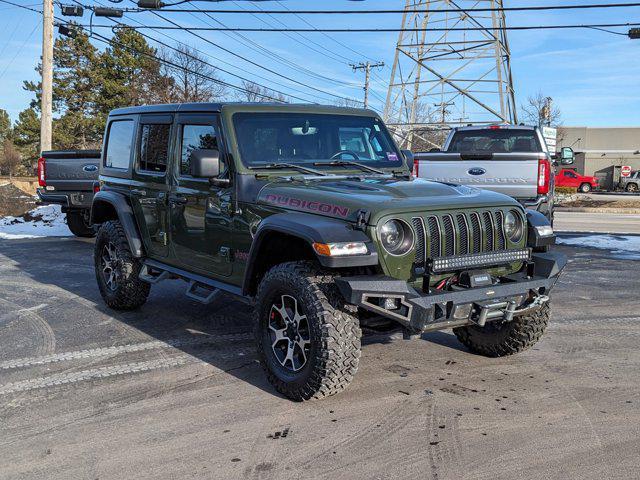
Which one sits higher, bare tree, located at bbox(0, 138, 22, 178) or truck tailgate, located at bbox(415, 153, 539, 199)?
bare tree, located at bbox(0, 138, 22, 178)

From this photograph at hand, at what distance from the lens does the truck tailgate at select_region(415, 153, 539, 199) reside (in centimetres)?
1012

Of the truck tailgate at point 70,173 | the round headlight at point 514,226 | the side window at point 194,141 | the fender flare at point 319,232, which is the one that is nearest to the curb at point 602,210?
the truck tailgate at point 70,173

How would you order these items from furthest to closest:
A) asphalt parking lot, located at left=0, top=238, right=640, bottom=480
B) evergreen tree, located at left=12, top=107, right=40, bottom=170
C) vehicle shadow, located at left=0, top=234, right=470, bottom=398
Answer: evergreen tree, located at left=12, top=107, right=40, bottom=170, vehicle shadow, located at left=0, top=234, right=470, bottom=398, asphalt parking lot, located at left=0, top=238, right=640, bottom=480

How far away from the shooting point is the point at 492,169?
10.2m

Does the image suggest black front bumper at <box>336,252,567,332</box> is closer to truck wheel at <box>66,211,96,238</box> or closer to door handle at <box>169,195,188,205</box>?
door handle at <box>169,195,188,205</box>

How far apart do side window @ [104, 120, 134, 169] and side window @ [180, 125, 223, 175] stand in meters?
1.11

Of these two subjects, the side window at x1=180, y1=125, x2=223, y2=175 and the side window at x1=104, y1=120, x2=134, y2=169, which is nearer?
the side window at x1=180, y1=125, x2=223, y2=175

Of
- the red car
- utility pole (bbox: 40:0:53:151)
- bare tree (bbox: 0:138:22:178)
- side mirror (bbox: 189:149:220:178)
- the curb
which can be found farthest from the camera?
bare tree (bbox: 0:138:22:178)

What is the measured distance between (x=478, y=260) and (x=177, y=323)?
326 centimetres

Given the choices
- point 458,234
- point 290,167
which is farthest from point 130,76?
point 458,234

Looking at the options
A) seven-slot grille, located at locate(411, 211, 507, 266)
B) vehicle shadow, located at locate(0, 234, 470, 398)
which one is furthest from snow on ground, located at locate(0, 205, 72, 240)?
seven-slot grille, located at locate(411, 211, 507, 266)

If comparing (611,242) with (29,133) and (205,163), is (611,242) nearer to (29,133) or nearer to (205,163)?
(205,163)

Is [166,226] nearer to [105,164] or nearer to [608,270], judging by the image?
[105,164]

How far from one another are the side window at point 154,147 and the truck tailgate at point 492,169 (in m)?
5.32
